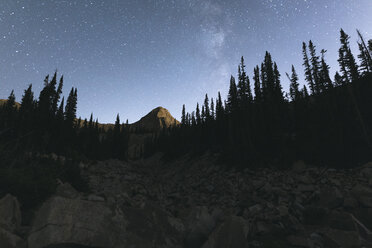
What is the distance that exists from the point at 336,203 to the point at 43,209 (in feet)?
43.6

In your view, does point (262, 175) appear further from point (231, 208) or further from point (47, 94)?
point (47, 94)

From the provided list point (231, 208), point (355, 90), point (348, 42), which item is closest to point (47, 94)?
point (231, 208)

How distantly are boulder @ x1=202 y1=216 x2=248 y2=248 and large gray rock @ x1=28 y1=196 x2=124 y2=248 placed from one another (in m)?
2.80

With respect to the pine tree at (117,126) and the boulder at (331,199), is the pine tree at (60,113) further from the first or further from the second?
the boulder at (331,199)

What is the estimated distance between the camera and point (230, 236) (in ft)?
19.2

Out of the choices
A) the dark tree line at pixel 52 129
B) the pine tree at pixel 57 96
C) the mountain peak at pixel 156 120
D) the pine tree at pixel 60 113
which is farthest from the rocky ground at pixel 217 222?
the mountain peak at pixel 156 120

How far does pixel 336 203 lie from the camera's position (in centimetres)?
1041

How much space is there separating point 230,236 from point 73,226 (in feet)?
14.5

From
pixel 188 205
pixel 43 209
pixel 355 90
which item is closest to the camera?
pixel 43 209

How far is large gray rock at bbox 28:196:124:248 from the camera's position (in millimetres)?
4539

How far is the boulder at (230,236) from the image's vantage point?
577 cm

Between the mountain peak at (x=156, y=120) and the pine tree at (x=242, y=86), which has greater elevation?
the mountain peak at (x=156, y=120)

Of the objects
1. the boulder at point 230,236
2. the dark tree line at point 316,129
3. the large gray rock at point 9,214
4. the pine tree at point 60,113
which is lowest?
the boulder at point 230,236

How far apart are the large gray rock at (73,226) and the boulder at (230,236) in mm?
2803
